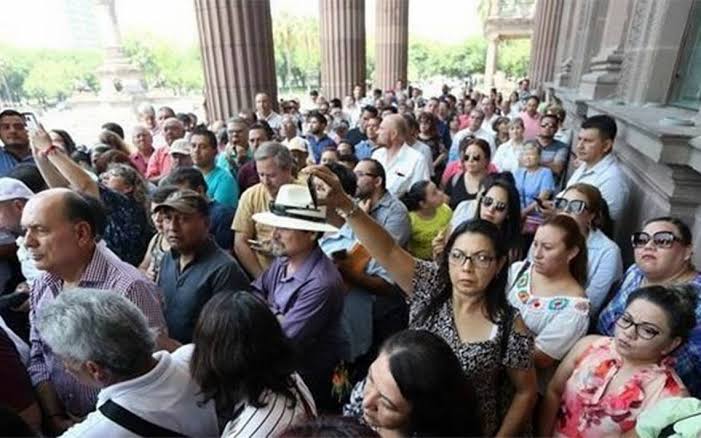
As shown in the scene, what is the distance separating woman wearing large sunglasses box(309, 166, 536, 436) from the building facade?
1.39 meters

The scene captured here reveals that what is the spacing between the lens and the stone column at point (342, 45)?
1027 centimetres

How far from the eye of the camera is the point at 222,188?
381cm

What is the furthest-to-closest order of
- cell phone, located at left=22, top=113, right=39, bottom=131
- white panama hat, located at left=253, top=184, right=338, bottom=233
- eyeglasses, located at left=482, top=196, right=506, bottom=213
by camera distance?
cell phone, located at left=22, top=113, right=39, bottom=131
eyeglasses, located at left=482, top=196, right=506, bottom=213
white panama hat, located at left=253, top=184, right=338, bottom=233

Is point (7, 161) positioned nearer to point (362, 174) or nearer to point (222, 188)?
point (222, 188)

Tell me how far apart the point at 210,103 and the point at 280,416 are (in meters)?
5.98

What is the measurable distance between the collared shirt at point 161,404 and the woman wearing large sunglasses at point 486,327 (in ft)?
3.05

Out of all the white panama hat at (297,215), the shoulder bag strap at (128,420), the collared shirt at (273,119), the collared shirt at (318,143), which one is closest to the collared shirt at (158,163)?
the collared shirt at (273,119)

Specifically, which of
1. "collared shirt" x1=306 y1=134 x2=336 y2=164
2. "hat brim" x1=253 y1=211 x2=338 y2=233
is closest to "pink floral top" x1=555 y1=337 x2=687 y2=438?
"hat brim" x1=253 y1=211 x2=338 y2=233

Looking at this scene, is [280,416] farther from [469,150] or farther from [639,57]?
[639,57]

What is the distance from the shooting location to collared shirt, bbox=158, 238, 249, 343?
219cm

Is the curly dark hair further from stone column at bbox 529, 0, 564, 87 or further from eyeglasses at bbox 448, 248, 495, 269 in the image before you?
stone column at bbox 529, 0, 564, 87

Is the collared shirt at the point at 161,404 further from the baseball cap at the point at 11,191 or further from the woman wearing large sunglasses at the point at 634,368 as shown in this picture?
the baseball cap at the point at 11,191

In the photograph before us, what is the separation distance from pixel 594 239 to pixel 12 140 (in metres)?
4.79

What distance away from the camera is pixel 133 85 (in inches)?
963
